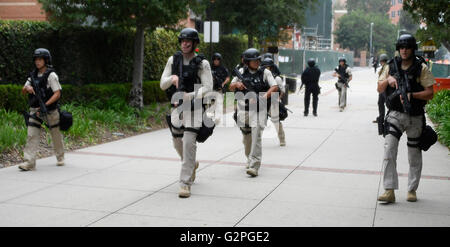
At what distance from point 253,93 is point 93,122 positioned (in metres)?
5.34

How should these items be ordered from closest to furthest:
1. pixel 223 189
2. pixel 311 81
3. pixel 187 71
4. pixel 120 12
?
pixel 187 71, pixel 223 189, pixel 120 12, pixel 311 81

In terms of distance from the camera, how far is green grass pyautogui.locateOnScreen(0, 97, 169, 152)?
31.8 feet

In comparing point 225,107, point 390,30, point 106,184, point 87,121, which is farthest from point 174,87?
point 390,30

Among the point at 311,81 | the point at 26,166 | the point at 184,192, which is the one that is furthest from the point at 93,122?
the point at 311,81

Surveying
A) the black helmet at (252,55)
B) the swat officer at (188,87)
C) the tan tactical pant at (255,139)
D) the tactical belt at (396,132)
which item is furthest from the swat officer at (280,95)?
the tactical belt at (396,132)

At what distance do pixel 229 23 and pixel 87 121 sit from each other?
14070mm

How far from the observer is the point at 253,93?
832cm

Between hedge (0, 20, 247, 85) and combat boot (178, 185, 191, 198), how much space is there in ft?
25.1

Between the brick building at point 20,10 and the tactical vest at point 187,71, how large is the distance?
18713 millimetres

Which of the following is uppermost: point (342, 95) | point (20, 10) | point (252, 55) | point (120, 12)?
point (20, 10)

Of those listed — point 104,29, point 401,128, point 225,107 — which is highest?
point 104,29

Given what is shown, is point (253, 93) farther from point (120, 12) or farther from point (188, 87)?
point (120, 12)

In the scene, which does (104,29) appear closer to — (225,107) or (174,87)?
(225,107)

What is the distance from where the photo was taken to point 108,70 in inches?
647
